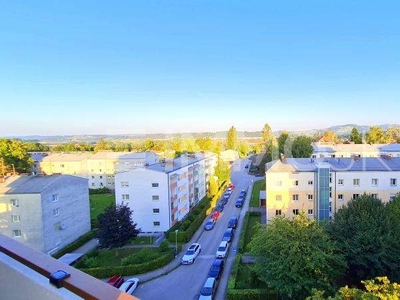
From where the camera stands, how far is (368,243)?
1619cm

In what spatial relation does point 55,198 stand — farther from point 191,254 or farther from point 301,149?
point 301,149

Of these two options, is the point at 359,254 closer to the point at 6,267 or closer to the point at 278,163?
the point at 278,163

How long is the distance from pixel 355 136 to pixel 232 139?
32.6m

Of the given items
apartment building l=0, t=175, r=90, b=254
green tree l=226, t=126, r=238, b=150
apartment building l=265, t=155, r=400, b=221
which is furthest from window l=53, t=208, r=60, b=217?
green tree l=226, t=126, r=238, b=150

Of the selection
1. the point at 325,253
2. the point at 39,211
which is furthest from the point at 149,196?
the point at 325,253

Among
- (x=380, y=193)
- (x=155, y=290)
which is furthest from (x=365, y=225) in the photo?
(x=155, y=290)

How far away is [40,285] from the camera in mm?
2312

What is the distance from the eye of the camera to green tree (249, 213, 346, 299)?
1426cm

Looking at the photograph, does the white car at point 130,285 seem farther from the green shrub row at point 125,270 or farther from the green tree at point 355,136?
the green tree at point 355,136

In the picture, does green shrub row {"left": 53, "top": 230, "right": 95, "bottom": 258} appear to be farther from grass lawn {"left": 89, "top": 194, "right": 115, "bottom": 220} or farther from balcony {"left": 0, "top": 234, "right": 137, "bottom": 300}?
balcony {"left": 0, "top": 234, "right": 137, "bottom": 300}

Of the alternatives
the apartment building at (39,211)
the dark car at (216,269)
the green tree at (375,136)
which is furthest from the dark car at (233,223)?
the green tree at (375,136)

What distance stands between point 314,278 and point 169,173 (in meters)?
Answer: 17.3

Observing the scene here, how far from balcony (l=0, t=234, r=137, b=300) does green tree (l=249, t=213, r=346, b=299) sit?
13539 mm

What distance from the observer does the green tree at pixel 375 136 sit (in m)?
75.6
